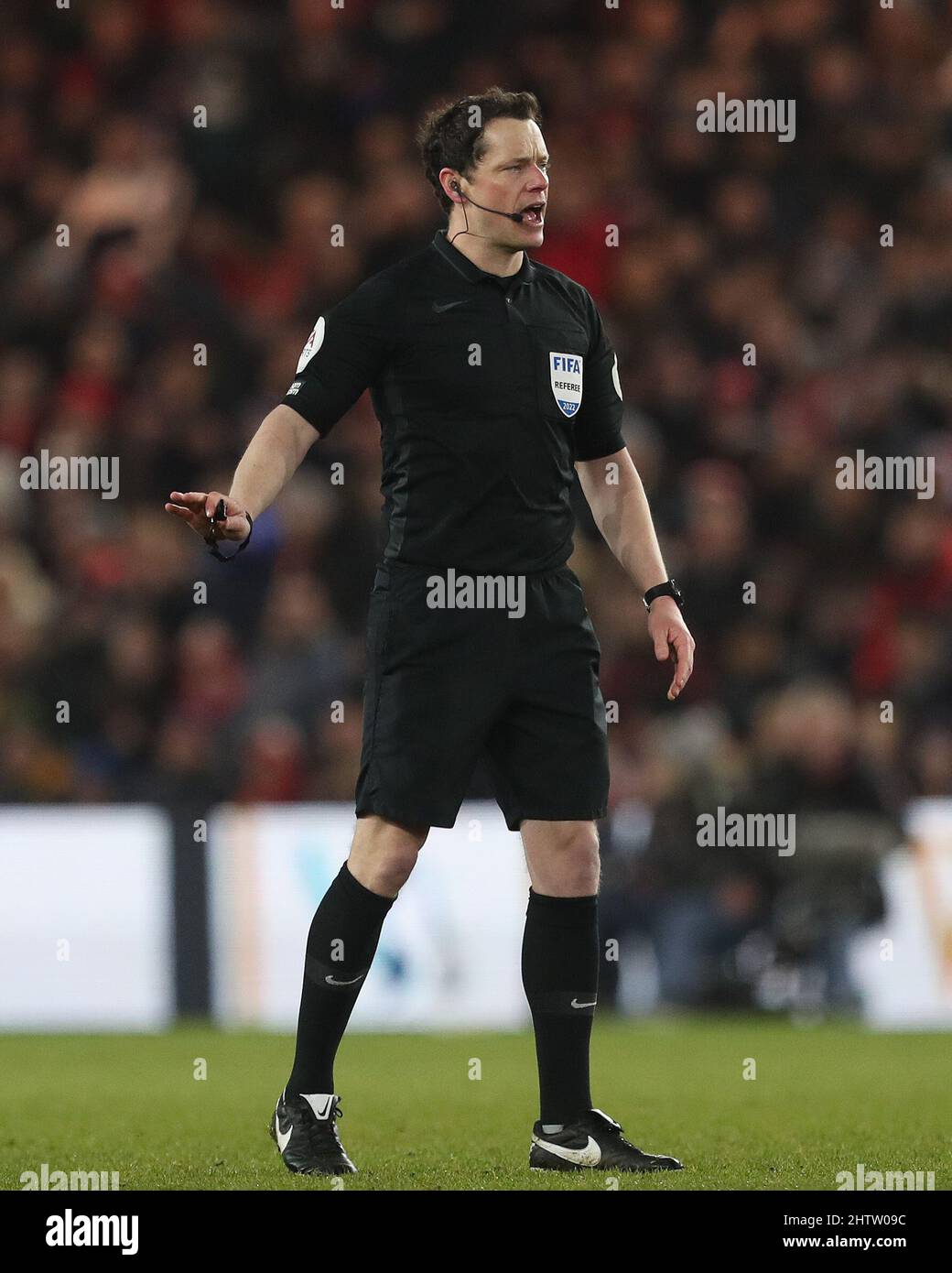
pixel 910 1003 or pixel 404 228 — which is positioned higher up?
pixel 404 228

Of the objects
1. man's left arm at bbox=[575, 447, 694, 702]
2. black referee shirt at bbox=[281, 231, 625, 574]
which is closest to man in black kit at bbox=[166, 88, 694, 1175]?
black referee shirt at bbox=[281, 231, 625, 574]

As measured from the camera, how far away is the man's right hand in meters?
4.02

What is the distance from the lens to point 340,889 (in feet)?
14.6

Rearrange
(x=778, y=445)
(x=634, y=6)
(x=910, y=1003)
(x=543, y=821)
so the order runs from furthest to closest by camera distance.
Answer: (x=634, y=6) → (x=778, y=445) → (x=910, y=1003) → (x=543, y=821)

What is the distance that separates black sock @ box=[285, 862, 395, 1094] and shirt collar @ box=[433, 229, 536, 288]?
1.27 metres

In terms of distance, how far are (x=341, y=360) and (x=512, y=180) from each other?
0.52 m

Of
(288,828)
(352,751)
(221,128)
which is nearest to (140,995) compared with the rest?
(288,828)

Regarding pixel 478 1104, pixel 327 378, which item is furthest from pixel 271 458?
pixel 478 1104

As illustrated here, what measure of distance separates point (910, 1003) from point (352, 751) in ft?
8.85

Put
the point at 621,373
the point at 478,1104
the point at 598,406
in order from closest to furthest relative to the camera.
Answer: the point at 598,406
the point at 478,1104
the point at 621,373

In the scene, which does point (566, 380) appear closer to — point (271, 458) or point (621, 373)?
point (271, 458)

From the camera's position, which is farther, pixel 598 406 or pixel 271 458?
pixel 598 406

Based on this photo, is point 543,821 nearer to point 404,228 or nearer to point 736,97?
point 404,228

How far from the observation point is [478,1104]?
235 inches
